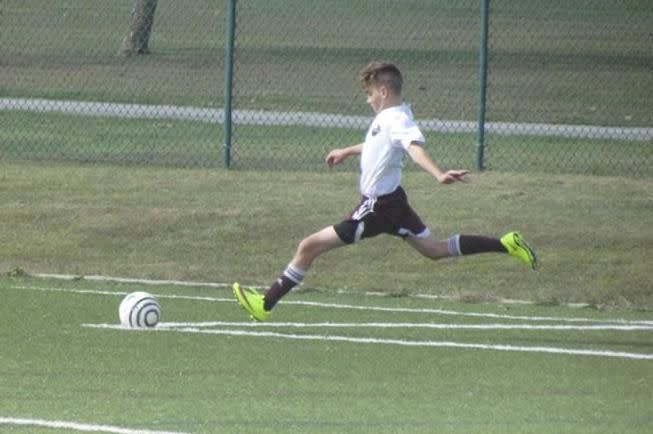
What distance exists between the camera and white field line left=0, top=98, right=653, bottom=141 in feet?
67.8

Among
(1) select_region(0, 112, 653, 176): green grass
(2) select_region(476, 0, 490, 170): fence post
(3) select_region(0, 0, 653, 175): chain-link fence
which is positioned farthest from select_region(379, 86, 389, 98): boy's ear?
(3) select_region(0, 0, 653, 175): chain-link fence

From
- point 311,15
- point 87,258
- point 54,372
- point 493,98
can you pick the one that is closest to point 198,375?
point 54,372

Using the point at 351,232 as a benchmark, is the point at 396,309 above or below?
below

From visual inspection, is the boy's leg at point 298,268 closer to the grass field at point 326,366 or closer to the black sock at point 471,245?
the grass field at point 326,366

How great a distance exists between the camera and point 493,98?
23.3 m

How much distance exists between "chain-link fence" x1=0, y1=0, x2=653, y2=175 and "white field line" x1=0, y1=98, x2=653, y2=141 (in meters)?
0.03

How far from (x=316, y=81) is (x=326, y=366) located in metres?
15.4

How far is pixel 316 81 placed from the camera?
25266 mm

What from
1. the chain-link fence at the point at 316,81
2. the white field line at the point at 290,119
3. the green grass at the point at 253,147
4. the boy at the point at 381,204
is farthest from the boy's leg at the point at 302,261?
the white field line at the point at 290,119

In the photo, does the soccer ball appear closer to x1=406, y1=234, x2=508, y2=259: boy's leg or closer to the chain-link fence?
x1=406, y1=234, x2=508, y2=259: boy's leg

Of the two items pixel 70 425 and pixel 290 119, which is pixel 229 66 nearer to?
pixel 290 119

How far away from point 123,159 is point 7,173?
148cm

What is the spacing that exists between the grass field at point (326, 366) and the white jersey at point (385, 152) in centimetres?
95

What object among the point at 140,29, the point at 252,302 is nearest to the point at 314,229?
the point at 252,302
